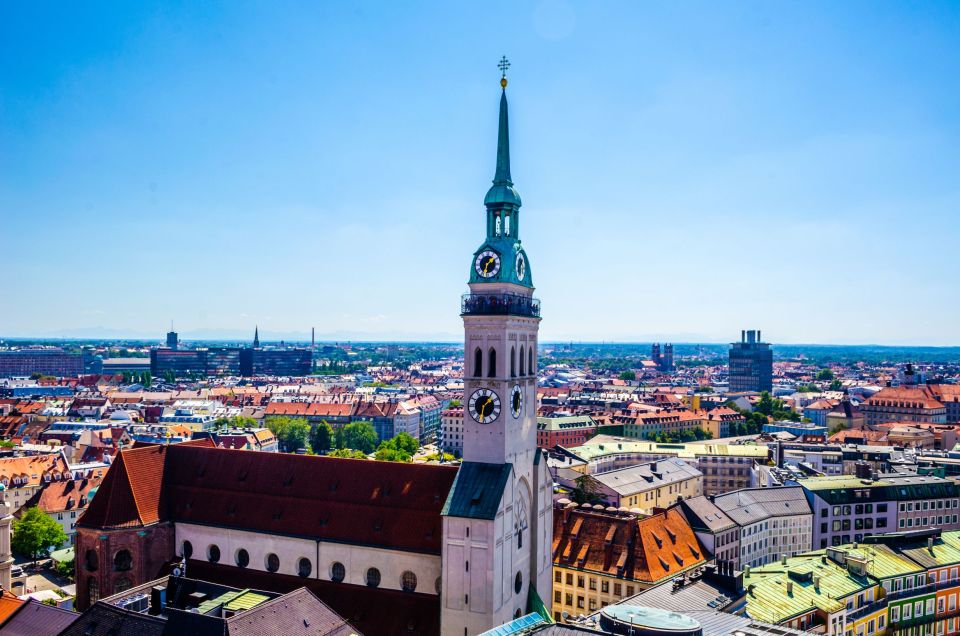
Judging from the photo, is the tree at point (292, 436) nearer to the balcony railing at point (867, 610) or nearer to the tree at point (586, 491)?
the tree at point (586, 491)

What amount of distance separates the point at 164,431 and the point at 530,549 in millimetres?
133653

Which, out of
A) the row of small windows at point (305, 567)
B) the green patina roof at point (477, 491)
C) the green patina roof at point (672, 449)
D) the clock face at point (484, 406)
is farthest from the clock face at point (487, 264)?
the green patina roof at point (672, 449)

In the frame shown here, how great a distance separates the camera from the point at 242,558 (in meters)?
63.4

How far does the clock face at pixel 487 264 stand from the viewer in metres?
58.4

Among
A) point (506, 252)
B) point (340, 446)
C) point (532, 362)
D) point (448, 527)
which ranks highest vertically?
point (506, 252)

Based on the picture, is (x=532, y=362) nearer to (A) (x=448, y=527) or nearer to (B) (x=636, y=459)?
(A) (x=448, y=527)

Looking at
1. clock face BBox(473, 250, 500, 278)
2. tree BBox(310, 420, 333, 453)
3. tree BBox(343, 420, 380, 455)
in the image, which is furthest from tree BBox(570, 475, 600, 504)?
tree BBox(343, 420, 380, 455)

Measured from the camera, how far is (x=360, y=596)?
5878cm

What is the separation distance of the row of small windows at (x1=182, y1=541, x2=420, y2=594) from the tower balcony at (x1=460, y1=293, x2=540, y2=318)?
19.0 metres

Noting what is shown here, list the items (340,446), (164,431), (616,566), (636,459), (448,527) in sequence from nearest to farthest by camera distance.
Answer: (448,527), (616,566), (636,459), (164,431), (340,446)

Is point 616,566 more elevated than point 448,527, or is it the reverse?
point 448,527

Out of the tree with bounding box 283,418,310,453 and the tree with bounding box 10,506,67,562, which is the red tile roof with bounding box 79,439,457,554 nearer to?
the tree with bounding box 10,506,67,562

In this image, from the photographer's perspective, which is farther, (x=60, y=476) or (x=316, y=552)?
(x=60, y=476)

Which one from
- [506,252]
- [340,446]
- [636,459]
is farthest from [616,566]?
[340,446]
